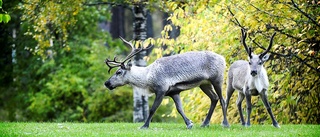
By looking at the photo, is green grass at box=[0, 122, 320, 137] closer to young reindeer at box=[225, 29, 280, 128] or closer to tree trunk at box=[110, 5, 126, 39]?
young reindeer at box=[225, 29, 280, 128]

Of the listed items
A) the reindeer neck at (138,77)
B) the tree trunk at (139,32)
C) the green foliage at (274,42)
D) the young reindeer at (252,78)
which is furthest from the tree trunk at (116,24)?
the reindeer neck at (138,77)

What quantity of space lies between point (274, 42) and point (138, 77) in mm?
4910

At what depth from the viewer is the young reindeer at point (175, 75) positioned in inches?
572

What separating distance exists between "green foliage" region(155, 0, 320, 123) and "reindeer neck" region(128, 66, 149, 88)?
310 cm

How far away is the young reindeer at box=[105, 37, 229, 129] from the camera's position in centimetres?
1454

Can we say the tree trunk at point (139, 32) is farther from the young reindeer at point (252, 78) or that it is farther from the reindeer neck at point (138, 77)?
the reindeer neck at point (138, 77)

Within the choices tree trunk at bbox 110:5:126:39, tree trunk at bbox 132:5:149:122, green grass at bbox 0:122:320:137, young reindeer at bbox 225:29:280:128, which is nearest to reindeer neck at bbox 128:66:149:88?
green grass at bbox 0:122:320:137

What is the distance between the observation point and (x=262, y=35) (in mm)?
17922

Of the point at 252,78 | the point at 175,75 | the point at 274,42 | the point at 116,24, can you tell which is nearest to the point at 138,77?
the point at 175,75

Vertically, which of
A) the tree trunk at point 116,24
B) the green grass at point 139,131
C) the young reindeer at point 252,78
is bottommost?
the green grass at point 139,131

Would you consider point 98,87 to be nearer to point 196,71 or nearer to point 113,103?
point 113,103

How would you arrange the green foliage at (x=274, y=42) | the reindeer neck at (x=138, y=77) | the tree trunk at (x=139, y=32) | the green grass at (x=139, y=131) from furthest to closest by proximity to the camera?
the tree trunk at (x=139, y=32) → the green foliage at (x=274, y=42) → the reindeer neck at (x=138, y=77) → the green grass at (x=139, y=131)

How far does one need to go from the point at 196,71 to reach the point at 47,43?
26.7 ft

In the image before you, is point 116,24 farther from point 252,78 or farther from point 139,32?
point 252,78
